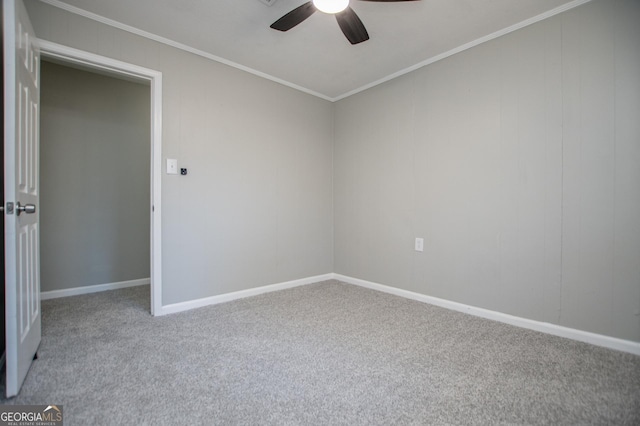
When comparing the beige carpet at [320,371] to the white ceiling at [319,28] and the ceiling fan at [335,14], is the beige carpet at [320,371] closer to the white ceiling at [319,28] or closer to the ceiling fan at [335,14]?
the ceiling fan at [335,14]

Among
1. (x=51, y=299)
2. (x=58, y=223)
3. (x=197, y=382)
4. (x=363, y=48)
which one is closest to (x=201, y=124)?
(x=363, y=48)

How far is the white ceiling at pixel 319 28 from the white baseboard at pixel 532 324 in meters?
2.18

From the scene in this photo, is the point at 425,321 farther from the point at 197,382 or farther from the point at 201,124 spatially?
the point at 201,124

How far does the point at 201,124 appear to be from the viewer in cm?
263

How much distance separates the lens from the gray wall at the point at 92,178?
291 cm

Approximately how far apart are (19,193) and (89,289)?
2152 mm

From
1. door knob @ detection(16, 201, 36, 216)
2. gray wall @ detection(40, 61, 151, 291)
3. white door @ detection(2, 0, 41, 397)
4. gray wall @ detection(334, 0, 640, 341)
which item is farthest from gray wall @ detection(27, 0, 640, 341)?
gray wall @ detection(40, 61, 151, 291)

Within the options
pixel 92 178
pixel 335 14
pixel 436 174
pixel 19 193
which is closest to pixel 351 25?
pixel 335 14

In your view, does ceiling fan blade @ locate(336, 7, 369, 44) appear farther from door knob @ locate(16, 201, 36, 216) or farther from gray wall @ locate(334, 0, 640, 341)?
door knob @ locate(16, 201, 36, 216)

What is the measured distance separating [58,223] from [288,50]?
2882 millimetres

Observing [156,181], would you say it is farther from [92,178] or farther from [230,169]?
[92,178]

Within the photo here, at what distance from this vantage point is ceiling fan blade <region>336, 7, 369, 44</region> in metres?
1.70

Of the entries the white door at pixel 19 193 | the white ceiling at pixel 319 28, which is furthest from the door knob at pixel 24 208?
the white ceiling at pixel 319 28

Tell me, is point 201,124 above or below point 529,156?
above
